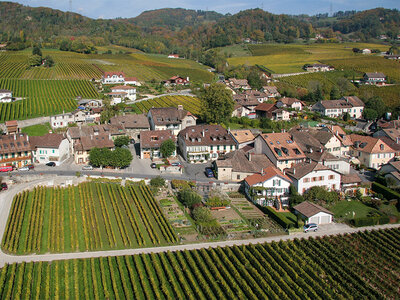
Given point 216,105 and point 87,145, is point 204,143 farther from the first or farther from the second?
point 87,145

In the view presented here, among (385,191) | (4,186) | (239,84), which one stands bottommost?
(385,191)

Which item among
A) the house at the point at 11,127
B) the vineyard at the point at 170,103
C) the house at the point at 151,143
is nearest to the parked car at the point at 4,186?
the house at the point at 151,143

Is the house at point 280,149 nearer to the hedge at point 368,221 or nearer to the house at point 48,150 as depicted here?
the hedge at point 368,221

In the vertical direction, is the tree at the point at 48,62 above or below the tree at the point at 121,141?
above

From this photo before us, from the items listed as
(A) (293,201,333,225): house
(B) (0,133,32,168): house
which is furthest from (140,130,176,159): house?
(A) (293,201,333,225): house

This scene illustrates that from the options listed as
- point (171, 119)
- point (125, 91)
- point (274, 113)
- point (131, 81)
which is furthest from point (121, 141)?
point (131, 81)

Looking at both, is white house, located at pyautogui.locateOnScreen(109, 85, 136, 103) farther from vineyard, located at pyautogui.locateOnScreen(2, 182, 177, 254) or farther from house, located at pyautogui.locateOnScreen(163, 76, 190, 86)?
vineyard, located at pyautogui.locateOnScreen(2, 182, 177, 254)
